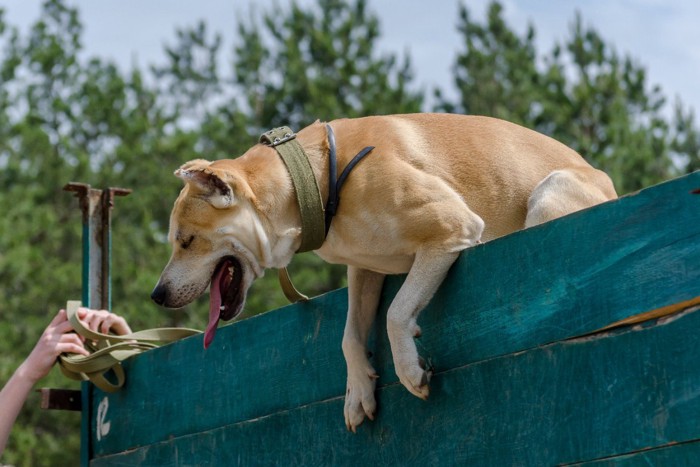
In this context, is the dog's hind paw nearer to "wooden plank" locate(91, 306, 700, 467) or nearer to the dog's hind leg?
"wooden plank" locate(91, 306, 700, 467)

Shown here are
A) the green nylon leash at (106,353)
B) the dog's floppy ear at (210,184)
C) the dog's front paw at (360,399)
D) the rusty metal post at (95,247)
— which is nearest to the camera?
the dog's front paw at (360,399)

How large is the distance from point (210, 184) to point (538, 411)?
1481mm

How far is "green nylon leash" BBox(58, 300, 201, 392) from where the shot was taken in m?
4.44

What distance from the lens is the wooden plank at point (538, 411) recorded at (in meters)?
2.19

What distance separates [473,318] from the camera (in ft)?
9.26

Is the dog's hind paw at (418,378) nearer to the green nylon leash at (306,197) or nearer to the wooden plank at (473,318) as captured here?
the wooden plank at (473,318)

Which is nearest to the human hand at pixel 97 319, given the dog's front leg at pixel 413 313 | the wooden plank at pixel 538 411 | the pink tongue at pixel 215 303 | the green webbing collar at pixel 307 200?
the pink tongue at pixel 215 303

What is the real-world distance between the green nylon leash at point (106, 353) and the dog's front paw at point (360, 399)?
1.36 meters

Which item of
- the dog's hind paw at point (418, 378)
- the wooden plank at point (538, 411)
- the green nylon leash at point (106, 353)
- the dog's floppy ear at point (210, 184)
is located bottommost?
the wooden plank at point (538, 411)

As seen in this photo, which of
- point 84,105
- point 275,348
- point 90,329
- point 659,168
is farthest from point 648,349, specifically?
point 84,105

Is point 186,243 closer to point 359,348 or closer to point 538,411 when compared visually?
point 359,348

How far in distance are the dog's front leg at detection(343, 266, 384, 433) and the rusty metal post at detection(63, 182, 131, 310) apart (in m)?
1.88

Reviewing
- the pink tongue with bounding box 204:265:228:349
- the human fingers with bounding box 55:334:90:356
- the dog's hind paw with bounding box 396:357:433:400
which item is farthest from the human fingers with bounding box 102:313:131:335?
the dog's hind paw with bounding box 396:357:433:400

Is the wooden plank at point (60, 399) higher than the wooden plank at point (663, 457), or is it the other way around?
the wooden plank at point (60, 399)
